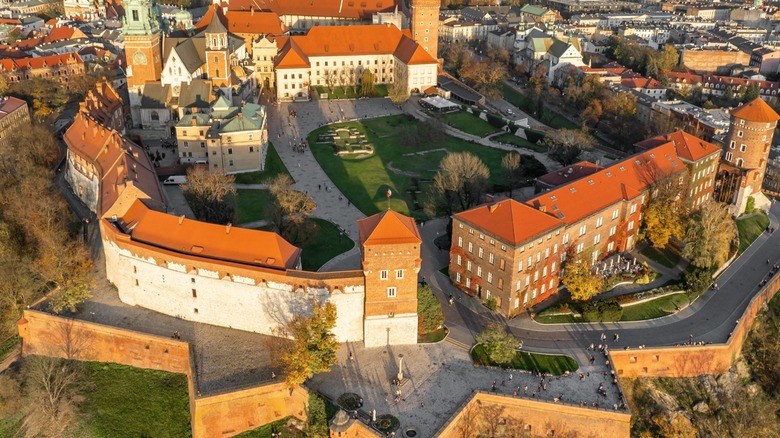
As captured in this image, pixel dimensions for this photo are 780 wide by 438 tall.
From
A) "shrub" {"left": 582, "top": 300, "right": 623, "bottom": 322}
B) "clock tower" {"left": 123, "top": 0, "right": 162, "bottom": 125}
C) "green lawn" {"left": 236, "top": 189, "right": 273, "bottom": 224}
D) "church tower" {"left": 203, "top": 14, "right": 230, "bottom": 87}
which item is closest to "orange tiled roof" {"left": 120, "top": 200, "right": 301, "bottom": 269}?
"green lawn" {"left": 236, "top": 189, "right": 273, "bottom": 224}

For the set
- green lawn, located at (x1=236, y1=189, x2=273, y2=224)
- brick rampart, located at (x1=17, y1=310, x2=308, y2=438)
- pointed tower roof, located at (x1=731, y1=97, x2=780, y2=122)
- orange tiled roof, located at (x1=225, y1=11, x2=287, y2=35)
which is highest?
orange tiled roof, located at (x1=225, y1=11, x2=287, y2=35)

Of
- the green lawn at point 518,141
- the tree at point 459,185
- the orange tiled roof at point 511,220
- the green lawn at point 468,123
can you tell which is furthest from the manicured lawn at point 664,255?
the green lawn at point 468,123

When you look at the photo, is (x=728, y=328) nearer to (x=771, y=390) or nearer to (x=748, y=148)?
(x=771, y=390)

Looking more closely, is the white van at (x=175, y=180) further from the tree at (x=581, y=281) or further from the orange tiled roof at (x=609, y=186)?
the tree at (x=581, y=281)

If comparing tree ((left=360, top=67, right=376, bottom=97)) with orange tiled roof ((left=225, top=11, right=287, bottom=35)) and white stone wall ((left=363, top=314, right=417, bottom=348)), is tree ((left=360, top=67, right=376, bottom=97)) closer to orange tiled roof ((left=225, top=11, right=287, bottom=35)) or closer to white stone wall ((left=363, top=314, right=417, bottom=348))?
orange tiled roof ((left=225, top=11, right=287, bottom=35))

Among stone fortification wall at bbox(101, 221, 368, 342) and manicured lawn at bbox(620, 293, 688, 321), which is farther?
manicured lawn at bbox(620, 293, 688, 321)

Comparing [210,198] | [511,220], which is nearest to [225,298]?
[210,198]

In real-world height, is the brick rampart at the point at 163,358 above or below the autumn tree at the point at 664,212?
below

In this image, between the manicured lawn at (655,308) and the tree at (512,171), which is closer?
the manicured lawn at (655,308)
